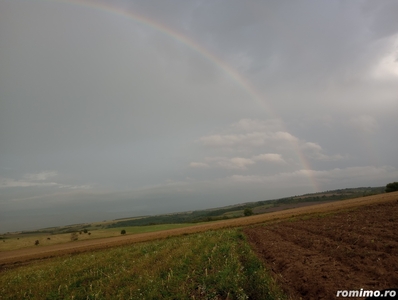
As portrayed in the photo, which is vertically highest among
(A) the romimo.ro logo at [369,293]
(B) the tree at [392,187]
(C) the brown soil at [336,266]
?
(A) the romimo.ro logo at [369,293]

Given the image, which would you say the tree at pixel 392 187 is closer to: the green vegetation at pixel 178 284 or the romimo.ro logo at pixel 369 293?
the green vegetation at pixel 178 284

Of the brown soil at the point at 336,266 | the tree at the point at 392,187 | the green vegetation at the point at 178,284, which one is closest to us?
the brown soil at the point at 336,266

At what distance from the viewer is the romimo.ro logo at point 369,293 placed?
714 centimetres

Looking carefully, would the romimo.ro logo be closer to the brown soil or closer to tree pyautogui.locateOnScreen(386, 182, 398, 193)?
the brown soil

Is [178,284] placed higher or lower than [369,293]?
lower

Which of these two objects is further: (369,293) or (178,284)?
(178,284)

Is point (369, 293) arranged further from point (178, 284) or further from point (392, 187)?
point (392, 187)

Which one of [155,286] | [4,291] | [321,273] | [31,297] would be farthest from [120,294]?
[4,291]

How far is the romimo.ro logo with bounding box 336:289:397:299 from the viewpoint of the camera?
7143 millimetres

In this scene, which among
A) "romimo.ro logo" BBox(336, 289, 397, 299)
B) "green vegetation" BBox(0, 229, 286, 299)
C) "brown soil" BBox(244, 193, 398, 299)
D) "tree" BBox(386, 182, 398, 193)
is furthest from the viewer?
"tree" BBox(386, 182, 398, 193)

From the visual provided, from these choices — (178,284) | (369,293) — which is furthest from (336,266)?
(178,284)

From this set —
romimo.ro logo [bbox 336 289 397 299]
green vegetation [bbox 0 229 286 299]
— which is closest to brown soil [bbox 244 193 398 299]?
romimo.ro logo [bbox 336 289 397 299]

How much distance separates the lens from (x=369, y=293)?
25.3 ft

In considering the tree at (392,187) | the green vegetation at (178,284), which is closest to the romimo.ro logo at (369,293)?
the green vegetation at (178,284)
